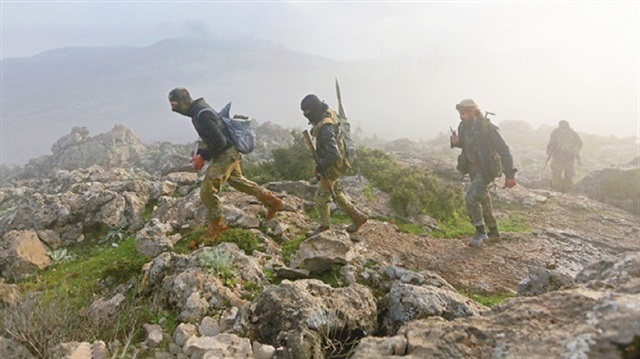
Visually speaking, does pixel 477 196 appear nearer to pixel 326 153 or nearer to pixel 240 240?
pixel 326 153

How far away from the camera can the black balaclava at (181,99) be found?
645 centimetres

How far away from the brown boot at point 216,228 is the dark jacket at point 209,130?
1170 millimetres

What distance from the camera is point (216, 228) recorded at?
6.71 meters

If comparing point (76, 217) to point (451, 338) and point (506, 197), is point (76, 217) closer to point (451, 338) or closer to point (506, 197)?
point (451, 338)

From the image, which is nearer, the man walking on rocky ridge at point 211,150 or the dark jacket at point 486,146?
the man walking on rocky ridge at point 211,150

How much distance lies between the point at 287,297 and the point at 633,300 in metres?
2.70

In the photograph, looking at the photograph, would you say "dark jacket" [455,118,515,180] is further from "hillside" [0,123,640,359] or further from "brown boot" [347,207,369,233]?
"brown boot" [347,207,369,233]

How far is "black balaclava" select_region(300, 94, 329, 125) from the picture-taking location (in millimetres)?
6480

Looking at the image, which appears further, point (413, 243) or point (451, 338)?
point (413, 243)

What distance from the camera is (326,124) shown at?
641 centimetres

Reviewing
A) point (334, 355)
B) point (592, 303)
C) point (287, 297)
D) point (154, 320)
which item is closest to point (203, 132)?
point (154, 320)

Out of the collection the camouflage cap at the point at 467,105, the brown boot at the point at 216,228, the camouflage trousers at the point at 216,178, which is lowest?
the brown boot at the point at 216,228

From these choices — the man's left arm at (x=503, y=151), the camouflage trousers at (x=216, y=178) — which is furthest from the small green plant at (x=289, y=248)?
the man's left arm at (x=503, y=151)

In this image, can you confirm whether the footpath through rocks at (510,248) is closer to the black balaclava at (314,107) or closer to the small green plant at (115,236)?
the black balaclava at (314,107)
